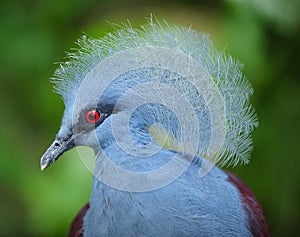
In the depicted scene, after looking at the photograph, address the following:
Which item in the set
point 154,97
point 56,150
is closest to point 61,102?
point 56,150

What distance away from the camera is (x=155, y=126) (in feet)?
6.05

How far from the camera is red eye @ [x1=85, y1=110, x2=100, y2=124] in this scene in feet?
5.95

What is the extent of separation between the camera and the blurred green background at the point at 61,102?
309cm

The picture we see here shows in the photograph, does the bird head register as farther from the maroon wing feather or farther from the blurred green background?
the blurred green background

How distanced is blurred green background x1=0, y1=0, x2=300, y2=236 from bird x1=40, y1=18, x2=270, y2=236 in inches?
46.3

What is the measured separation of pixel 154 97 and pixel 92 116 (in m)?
0.21

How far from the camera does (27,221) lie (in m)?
3.82

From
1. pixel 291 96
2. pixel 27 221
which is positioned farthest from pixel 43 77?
pixel 291 96

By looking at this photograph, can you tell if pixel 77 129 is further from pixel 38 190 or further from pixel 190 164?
pixel 38 190

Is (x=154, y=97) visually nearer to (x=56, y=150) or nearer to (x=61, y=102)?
(x=56, y=150)

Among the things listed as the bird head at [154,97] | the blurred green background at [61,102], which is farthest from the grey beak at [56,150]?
the blurred green background at [61,102]

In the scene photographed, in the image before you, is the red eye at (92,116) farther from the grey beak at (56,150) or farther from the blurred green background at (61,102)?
the blurred green background at (61,102)

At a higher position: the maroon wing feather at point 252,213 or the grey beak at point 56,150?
the maroon wing feather at point 252,213

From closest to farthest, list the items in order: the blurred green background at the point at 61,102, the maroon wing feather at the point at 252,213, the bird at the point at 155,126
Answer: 1. the bird at the point at 155,126
2. the maroon wing feather at the point at 252,213
3. the blurred green background at the point at 61,102
